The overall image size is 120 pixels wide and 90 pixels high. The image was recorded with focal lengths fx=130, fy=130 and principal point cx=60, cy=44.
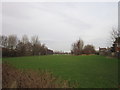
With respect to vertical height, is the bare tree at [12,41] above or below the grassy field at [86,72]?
above

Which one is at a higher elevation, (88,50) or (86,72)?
(88,50)

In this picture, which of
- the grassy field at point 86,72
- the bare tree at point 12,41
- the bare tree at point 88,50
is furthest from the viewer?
the bare tree at point 88,50

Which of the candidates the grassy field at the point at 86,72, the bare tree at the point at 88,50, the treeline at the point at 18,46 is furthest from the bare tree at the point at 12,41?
the grassy field at the point at 86,72

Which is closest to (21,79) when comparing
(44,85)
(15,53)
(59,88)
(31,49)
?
(44,85)

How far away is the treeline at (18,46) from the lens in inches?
1628

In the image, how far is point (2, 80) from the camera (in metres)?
4.96

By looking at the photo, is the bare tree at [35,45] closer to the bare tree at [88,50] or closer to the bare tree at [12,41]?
A: the bare tree at [12,41]

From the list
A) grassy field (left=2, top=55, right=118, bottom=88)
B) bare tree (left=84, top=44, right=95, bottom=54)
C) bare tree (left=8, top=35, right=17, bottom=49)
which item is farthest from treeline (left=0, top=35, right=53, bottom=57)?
grassy field (left=2, top=55, right=118, bottom=88)

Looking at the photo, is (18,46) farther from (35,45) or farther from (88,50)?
(88,50)

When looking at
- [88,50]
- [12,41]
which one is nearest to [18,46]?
[12,41]

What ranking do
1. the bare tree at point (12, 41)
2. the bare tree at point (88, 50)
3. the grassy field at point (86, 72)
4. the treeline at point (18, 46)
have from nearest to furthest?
1. the grassy field at point (86, 72)
2. the treeline at point (18, 46)
3. the bare tree at point (12, 41)
4. the bare tree at point (88, 50)

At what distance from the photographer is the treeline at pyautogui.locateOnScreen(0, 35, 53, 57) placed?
41356mm

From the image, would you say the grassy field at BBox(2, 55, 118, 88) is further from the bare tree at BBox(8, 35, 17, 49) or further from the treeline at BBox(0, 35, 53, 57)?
the bare tree at BBox(8, 35, 17, 49)

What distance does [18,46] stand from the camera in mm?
50531
